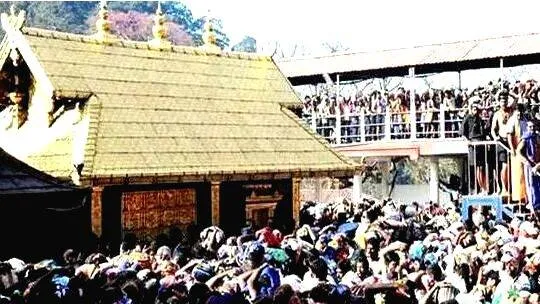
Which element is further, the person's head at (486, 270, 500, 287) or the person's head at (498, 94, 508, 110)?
the person's head at (498, 94, 508, 110)

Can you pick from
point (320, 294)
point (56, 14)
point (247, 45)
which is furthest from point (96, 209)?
point (247, 45)

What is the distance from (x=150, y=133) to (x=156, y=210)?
1.43m

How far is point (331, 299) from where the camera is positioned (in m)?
7.87

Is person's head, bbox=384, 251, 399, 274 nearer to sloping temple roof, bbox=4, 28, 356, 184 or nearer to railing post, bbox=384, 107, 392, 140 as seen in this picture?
sloping temple roof, bbox=4, 28, 356, 184

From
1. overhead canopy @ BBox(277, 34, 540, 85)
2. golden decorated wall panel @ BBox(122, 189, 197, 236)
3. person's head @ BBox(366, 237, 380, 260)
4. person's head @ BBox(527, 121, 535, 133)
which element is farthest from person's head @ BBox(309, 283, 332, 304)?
overhead canopy @ BBox(277, 34, 540, 85)

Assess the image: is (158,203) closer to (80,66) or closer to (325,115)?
(80,66)

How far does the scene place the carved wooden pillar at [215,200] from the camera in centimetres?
1588

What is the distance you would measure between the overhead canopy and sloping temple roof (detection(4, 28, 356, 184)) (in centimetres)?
682

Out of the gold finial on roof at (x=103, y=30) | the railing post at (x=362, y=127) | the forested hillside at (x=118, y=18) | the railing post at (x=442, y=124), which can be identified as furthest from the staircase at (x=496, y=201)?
the forested hillside at (x=118, y=18)

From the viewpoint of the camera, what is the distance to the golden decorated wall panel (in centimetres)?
1477

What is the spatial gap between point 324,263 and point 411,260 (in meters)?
1.26

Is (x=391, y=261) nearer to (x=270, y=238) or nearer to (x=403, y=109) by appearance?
(x=270, y=238)

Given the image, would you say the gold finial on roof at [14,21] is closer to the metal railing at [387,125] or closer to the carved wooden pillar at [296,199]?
the carved wooden pillar at [296,199]

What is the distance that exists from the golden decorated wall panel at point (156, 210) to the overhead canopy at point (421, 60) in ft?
36.5
